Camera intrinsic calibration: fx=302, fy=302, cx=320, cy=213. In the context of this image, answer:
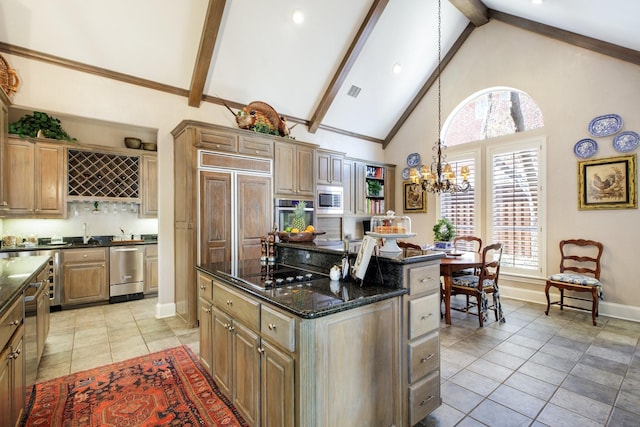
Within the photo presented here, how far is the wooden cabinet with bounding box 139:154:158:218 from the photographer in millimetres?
5229

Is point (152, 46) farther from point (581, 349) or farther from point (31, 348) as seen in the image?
point (581, 349)

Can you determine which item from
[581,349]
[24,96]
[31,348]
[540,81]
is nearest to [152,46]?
[24,96]

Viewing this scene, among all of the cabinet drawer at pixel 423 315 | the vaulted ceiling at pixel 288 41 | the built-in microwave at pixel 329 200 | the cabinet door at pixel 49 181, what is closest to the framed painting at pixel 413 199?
the built-in microwave at pixel 329 200

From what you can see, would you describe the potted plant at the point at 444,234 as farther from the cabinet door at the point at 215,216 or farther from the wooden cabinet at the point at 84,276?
the wooden cabinet at the point at 84,276

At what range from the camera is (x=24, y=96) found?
11.5 feet

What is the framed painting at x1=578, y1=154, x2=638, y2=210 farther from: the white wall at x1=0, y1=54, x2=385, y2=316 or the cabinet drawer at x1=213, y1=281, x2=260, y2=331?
the white wall at x1=0, y1=54, x2=385, y2=316

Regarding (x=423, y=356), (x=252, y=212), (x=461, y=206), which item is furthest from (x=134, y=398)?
(x=461, y=206)

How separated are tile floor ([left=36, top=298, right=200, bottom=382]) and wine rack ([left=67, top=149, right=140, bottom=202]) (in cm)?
179

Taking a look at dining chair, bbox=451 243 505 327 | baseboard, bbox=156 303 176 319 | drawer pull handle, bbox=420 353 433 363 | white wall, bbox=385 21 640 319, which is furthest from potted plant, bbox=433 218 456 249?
baseboard, bbox=156 303 176 319

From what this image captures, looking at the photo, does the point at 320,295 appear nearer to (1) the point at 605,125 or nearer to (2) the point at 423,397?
(2) the point at 423,397

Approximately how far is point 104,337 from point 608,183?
6.75 metres

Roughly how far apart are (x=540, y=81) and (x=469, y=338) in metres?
4.16

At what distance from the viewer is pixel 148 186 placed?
527 centimetres

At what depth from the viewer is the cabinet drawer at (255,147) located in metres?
4.29
